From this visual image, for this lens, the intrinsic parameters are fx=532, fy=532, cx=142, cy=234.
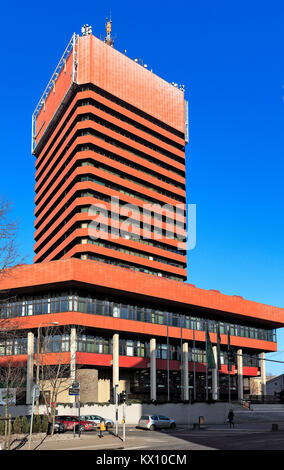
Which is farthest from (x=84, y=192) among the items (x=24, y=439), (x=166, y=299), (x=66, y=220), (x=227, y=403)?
(x=24, y=439)

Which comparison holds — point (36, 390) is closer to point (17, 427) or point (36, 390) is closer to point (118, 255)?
point (17, 427)

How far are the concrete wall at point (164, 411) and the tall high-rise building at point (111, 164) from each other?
33012 mm

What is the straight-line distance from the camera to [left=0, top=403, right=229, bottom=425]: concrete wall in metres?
58.8

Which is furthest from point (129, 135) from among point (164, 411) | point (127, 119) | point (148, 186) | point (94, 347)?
point (164, 411)

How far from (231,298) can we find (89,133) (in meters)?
38.4

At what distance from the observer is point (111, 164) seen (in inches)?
3807

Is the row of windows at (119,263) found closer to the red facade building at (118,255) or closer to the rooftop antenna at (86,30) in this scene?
the red facade building at (118,255)

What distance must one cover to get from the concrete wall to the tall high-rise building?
108 feet

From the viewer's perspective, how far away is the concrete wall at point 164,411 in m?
58.8

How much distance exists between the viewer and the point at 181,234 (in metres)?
113

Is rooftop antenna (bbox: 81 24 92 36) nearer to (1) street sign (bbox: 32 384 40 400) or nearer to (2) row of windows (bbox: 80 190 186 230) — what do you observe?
(2) row of windows (bbox: 80 190 186 230)

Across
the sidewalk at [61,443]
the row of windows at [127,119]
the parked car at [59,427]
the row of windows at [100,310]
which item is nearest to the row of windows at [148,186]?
the row of windows at [127,119]

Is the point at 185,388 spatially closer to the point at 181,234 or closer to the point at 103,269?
the point at 103,269

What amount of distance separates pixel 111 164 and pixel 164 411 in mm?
48511
